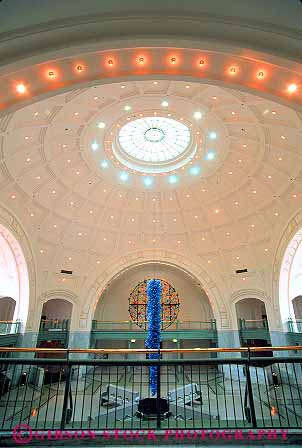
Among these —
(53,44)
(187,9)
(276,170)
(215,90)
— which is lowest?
(53,44)

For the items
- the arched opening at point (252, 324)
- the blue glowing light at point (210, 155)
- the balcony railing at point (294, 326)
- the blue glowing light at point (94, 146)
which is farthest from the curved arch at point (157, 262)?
the blue glowing light at point (94, 146)

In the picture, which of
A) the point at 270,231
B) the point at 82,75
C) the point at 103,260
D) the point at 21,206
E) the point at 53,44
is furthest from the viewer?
the point at 103,260

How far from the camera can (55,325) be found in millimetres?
23062

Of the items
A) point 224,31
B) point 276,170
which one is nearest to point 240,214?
point 276,170

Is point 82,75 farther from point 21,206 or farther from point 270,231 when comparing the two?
point 270,231

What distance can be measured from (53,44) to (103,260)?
2014 cm

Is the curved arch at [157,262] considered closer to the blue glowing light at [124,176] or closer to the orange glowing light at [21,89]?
the blue glowing light at [124,176]

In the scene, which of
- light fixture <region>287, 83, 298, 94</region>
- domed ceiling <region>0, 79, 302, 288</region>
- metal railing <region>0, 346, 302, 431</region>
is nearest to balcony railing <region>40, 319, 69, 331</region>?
metal railing <region>0, 346, 302, 431</region>

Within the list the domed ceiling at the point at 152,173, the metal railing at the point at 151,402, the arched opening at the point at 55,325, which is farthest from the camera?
the arched opening at the point at 55,325

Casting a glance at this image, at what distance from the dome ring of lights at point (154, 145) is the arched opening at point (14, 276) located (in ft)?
33.6

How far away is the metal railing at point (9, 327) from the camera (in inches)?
685

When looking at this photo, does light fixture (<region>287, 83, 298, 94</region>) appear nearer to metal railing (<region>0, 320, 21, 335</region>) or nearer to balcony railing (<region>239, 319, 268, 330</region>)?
metal railing (<region>0, 320, 21, 335</region>)

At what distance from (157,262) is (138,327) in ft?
21.7

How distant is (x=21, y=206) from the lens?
18078 mm
